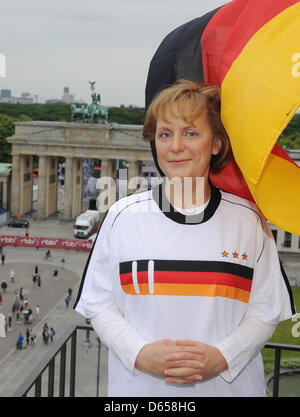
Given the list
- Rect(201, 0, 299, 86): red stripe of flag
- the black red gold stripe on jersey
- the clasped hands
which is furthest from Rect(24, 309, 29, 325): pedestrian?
Rect(201, 0, 299, 86): red stripe of flag

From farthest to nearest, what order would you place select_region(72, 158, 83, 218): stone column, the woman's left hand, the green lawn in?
1. select_region(72, 158, 83, 218): stone column
2. the green lawn
3. the woman's left hand

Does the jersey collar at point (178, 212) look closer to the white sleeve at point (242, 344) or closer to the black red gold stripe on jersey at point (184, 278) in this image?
the black red gold stripe on jersey at point (184, 278)

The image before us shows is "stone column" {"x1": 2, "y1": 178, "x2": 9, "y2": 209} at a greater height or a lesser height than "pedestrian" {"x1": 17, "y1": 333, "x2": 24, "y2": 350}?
greater

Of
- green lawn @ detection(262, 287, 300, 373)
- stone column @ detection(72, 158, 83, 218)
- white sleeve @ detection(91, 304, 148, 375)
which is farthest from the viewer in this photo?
stone column @ detection(72, 158, 83, 218)

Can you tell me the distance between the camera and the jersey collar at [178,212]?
5.07 meters

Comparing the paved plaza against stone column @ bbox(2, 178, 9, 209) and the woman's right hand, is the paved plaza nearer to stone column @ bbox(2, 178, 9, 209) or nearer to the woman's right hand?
the woman's right hand

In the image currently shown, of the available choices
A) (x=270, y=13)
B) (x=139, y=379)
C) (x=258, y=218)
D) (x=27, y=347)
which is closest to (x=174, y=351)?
(x=139, y=379)

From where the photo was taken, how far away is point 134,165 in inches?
2544

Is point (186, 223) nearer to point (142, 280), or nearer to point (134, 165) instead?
point (142, 280)

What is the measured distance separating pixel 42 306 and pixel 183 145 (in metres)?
31.7

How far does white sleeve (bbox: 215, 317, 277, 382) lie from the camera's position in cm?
483

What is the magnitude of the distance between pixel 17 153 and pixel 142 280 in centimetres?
6283

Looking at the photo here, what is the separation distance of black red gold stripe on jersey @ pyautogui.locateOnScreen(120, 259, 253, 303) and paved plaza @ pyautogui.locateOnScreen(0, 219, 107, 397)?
4408 millimetres

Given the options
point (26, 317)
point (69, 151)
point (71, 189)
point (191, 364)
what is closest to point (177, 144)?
point (191, 364)
